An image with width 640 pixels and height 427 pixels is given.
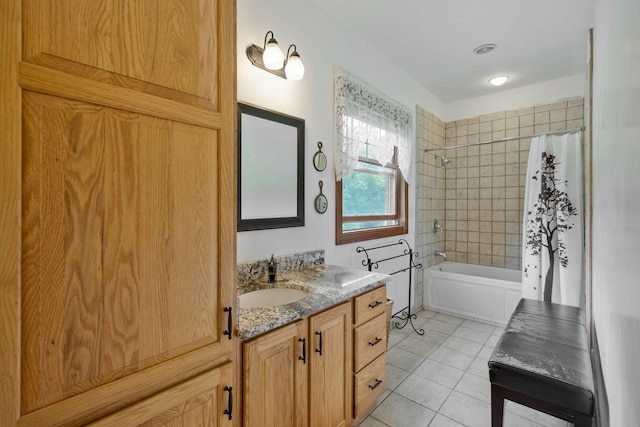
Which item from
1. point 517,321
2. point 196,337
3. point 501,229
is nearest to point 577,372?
point 517,321

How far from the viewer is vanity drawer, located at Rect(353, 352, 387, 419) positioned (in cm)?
161

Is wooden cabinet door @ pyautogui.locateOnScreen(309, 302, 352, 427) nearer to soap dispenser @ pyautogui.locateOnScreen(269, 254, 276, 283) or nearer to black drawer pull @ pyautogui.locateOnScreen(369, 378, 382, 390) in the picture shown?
black drawer pull @ pyautogui.locateOnScreen(369, 378, 382, 390)

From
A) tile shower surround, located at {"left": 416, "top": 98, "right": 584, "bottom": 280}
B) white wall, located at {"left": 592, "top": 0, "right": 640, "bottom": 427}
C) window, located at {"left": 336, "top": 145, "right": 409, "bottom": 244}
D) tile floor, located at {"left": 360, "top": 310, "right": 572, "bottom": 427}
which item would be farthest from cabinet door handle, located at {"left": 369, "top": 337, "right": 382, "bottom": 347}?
tile shower surround, located at {"left": 416, "top": 98, "right": 584, "bottom": 280}

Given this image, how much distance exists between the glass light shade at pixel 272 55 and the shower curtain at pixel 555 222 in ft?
9.23

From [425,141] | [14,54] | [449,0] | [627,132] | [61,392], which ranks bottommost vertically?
[61,392]

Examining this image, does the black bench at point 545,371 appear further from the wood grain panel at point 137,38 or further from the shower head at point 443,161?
the shower head at point 443,161

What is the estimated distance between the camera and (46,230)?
625 millimetres

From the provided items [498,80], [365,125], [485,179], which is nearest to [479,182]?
[485,179]

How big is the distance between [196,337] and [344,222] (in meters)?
1.74

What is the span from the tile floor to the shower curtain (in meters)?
0.72

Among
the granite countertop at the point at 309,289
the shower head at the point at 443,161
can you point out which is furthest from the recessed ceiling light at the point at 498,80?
the granite countertop at the point at 309,289

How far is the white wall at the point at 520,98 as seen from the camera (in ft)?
10.7

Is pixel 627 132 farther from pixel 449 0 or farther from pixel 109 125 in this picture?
pixel 449 0

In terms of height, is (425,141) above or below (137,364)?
above
